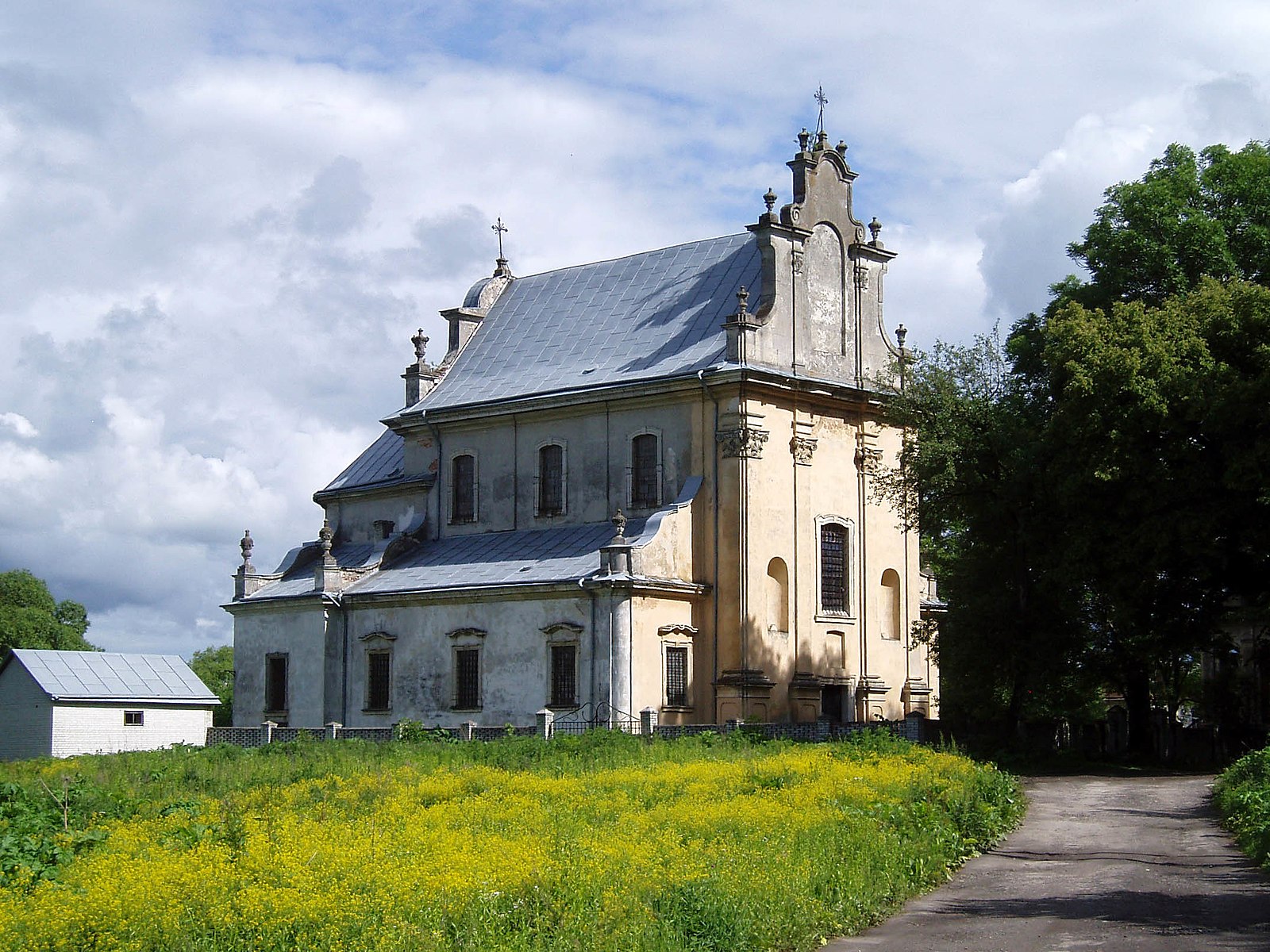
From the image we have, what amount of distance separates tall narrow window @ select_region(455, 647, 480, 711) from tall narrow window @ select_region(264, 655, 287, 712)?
653 cm

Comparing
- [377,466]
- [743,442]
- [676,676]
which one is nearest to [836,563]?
[743,442]

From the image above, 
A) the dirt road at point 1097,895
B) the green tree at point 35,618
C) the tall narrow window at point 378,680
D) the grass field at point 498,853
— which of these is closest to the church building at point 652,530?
the tall narrow window at point 378,680

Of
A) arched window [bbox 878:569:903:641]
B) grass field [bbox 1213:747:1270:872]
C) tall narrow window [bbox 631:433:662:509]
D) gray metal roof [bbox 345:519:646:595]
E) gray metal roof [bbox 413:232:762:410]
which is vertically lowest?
grass field [bbox 1213:747:1270:872]

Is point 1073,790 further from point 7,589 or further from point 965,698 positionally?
point 7,589

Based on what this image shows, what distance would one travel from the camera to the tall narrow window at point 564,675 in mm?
40375

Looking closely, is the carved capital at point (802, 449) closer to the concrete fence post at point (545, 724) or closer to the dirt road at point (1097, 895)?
the concrete fence post at point (545, 724)

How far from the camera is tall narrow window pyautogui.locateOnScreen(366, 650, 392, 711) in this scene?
44.8 metres

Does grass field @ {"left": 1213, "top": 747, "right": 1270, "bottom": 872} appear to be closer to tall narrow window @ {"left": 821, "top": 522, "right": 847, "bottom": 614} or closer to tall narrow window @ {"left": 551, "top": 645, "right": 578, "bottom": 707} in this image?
tall narrow window @ {"left": 821, "top": 522, "right": 847, "bottom": 614}

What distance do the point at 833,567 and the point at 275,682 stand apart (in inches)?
655

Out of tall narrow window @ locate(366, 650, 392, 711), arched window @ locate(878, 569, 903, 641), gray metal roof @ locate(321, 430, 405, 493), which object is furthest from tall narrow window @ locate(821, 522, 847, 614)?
gray metal roof @ locate(321, 430, 405, 493)

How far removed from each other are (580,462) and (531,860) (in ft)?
99.9

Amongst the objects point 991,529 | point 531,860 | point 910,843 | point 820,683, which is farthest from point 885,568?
point 531,860

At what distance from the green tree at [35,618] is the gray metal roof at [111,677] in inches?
1635

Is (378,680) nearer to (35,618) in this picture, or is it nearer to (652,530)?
(652,530)
